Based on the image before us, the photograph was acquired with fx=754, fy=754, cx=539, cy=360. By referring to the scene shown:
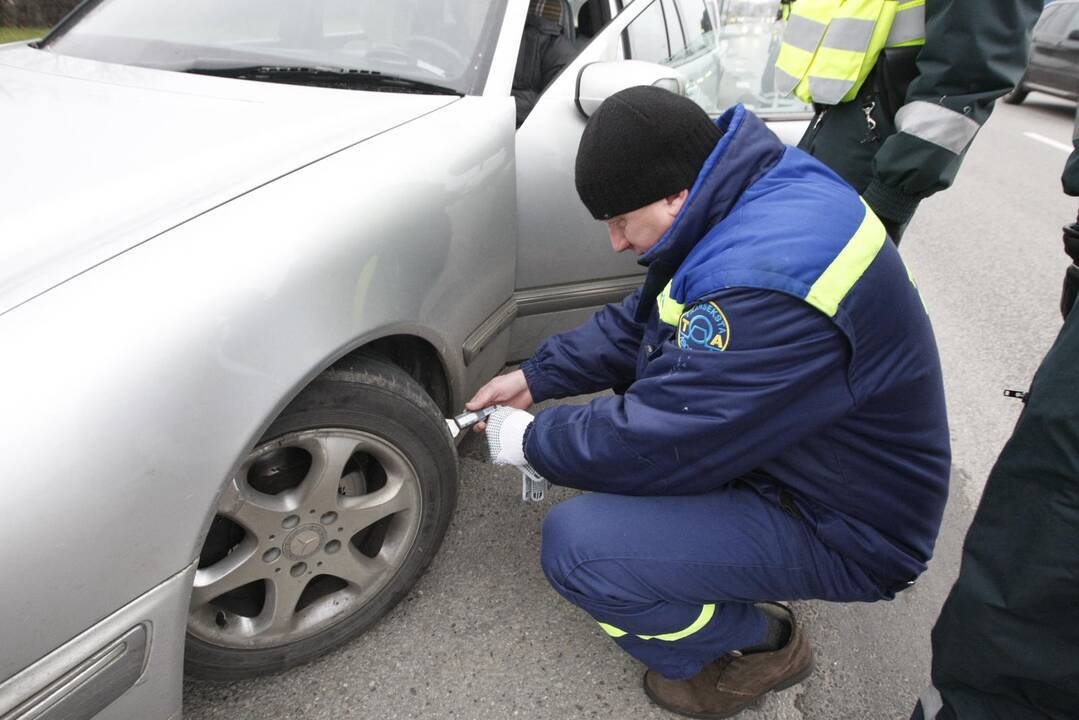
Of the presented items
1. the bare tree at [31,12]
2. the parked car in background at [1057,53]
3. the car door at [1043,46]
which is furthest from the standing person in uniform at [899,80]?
the car door at [1043,46]

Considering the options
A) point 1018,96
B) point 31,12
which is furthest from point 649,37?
point 1018,96

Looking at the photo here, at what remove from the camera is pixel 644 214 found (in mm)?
1479

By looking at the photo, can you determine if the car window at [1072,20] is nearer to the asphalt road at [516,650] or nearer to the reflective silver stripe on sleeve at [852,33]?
the asphalt road at [516,650]

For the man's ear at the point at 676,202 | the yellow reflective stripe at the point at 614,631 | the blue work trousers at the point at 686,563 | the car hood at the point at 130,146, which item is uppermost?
the car hood at the point at 130,146

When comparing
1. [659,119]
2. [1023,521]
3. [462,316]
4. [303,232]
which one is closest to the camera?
[1023,521]

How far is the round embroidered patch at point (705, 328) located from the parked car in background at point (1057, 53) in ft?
30.9

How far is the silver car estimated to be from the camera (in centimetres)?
103

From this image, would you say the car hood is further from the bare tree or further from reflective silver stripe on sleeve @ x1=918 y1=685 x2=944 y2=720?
the bare tree

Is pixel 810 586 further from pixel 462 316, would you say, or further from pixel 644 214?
pixel 462 316

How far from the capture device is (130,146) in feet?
4.49

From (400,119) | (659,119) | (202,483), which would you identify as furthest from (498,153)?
(202,483)

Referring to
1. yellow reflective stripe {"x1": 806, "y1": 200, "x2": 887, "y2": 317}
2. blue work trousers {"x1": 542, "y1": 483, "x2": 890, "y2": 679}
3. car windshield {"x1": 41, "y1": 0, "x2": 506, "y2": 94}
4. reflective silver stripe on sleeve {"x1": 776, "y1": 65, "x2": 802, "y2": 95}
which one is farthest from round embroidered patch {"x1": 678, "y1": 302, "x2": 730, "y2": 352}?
reflective silver stripe on sleeve {"x1": 776, "y1": 65, "x2": 802, "y2": 95}

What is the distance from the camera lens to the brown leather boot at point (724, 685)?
65.6 inches

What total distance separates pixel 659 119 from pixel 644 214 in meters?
0.18
